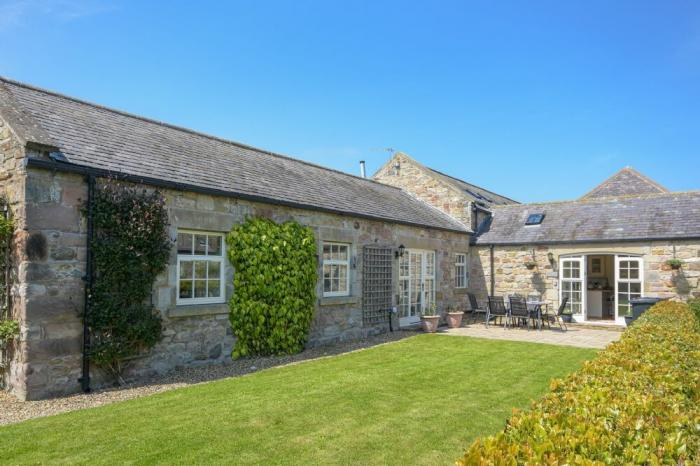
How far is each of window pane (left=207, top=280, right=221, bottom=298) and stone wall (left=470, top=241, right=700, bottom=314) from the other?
12.3m

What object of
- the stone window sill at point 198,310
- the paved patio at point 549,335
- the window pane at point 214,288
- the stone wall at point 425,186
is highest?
the stone wall at point 425,186

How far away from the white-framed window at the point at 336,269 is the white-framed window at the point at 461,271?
699cm

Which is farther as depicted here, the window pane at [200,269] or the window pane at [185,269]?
the window pane at [200,269]

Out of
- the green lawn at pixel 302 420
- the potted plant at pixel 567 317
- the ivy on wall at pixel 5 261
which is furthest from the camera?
the potted plant at pixel 567 317

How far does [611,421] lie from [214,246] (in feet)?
25.4

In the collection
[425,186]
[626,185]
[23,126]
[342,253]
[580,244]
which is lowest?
[342,253]

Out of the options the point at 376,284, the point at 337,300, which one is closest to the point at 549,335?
the point at 376,284

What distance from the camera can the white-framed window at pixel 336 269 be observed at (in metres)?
11.7

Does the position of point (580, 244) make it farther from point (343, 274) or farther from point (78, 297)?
point (78, 297)

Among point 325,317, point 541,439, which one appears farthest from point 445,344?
point 541,439

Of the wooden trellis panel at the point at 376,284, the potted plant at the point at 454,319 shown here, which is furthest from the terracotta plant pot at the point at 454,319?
the wooden trellis panel at the point at 376,284

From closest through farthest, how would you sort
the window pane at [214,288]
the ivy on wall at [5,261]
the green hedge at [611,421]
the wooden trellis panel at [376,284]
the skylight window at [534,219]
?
the green hedge at [611,421], the ivy on wall at [5,261], the window pane at [214,288], the wooden trellis panel at [376,284], the skylight window at [534,219]

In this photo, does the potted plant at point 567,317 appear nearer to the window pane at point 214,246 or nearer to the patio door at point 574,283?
the patio door at point 574,283

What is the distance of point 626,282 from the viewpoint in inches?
627
